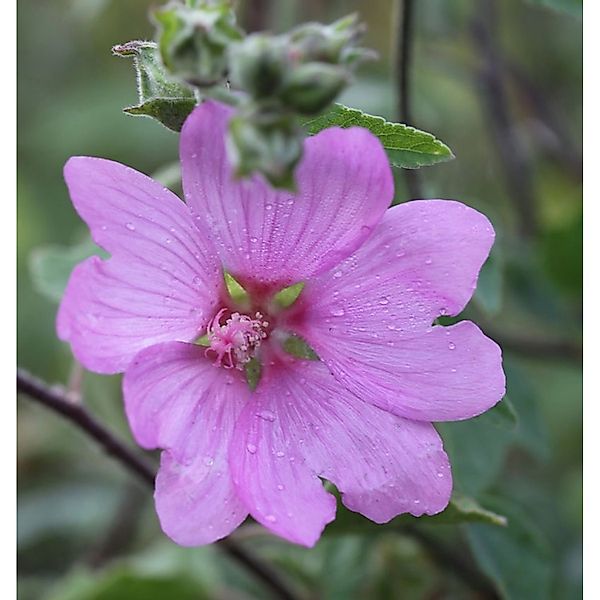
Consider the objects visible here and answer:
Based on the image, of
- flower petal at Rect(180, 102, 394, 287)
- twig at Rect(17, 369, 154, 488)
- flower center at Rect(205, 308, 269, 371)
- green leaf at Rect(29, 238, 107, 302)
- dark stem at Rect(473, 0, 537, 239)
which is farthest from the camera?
dark stem at Rect(473, 0, 537, 239)

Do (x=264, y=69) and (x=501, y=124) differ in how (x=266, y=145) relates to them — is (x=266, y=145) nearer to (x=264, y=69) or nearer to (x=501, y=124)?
(x=264, y=69)

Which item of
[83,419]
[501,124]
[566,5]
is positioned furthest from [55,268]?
[501,124]

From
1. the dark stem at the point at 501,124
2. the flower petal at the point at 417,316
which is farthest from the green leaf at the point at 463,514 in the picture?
the dark stem at the point at 501,124

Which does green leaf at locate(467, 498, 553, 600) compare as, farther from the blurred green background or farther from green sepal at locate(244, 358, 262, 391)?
green sepal at locate(244, 358, 262, 391)

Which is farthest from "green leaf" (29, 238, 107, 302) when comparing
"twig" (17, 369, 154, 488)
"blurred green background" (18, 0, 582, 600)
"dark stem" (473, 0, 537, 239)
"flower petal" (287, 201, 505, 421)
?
"dark stem" (473, 0, 537, 239)

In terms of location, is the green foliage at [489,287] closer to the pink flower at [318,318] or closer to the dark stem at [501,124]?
the pink flower at [318,318]

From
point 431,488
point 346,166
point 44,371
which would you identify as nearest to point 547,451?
point 431,488
